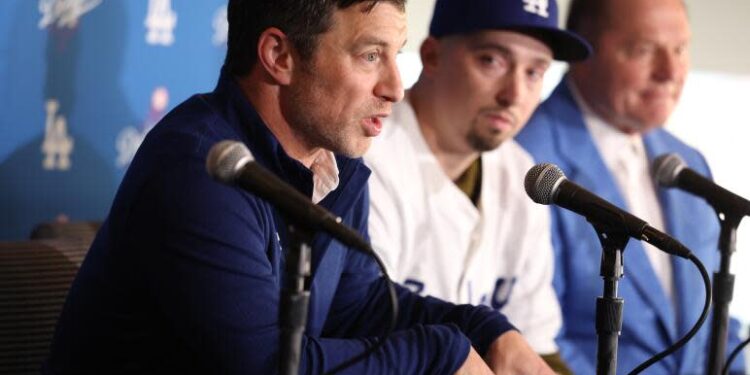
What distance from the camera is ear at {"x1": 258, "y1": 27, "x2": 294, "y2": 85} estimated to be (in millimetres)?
1712

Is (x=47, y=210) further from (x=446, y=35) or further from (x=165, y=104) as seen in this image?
(x=446, y=35)

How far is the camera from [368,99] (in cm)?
173

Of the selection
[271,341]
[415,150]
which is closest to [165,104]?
[415,150]

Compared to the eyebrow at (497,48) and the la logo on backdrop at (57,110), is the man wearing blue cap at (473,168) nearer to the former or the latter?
the eyebrow at (497,48)

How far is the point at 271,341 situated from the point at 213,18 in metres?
1.10

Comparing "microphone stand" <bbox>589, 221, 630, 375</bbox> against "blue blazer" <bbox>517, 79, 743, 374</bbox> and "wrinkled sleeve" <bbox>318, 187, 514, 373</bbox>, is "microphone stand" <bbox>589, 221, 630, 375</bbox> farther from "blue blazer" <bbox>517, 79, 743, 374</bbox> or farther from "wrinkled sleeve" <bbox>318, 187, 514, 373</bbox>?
"blue blazer" <bbox>517, 79, 743, 374</bbox>

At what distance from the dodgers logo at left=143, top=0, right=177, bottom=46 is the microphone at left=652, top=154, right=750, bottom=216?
3.37ft

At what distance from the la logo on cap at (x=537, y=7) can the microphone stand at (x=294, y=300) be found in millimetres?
1338

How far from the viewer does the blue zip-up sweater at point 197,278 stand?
145cm

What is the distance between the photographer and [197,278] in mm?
1452

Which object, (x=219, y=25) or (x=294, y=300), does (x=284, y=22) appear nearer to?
(x=294, y=300)

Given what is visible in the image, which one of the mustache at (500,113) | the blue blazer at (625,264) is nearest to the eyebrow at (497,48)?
the mustache at (500,113)

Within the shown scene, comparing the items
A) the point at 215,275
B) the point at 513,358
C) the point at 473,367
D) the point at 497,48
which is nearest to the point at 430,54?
the point at 497,48

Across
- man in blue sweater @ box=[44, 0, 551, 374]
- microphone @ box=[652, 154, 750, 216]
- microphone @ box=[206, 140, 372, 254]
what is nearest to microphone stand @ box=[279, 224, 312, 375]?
microphone @ box=[206, 140, 372, 254]
